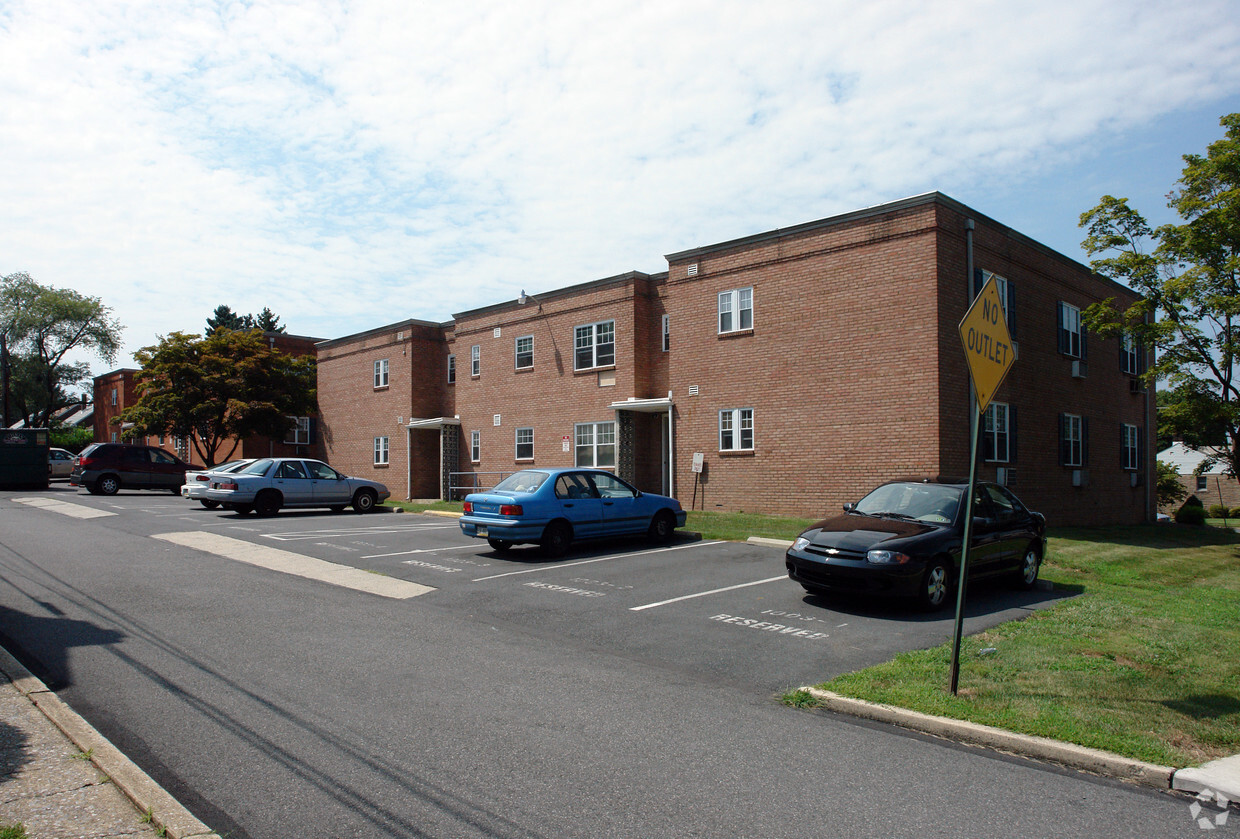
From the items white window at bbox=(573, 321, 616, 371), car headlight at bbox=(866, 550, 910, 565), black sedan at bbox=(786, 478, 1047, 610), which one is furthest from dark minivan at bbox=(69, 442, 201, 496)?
car headlight at bbox=(866, 550, 910, 565)

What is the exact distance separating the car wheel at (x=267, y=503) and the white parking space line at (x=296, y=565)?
4.51m

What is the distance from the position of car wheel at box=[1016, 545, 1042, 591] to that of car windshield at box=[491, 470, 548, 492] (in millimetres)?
7470

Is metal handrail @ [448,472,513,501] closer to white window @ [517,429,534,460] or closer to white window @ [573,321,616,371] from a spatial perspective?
white window @ [517,429,534,460]

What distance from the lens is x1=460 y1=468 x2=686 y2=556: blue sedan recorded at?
44.4ft

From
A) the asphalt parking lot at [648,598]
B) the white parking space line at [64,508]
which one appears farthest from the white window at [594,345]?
the white parking space line at [64,508]

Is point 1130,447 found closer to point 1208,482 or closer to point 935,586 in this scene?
point 935,586

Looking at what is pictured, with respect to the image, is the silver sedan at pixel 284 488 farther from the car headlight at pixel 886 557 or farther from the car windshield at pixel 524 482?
the car headlight at pixel 886 557

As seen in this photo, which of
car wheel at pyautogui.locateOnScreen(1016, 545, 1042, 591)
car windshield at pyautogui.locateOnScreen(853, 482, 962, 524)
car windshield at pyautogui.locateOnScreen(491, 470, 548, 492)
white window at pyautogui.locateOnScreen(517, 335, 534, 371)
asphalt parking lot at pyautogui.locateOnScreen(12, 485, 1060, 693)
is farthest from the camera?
white window at pyautogui.locateOnScreen(517, 335, 534, 371)

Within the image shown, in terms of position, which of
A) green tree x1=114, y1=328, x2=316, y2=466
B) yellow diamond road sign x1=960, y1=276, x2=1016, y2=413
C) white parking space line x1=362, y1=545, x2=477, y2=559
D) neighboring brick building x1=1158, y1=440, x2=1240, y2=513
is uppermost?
green tree x1=114, y1=328, x2=316, y2=466

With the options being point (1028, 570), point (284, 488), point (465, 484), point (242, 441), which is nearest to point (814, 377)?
point (1028, 570)

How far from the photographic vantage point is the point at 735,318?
71.5 feet

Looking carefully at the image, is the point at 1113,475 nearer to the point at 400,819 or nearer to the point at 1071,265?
the point at 1071,265

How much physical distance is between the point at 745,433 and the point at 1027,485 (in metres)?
7.53
